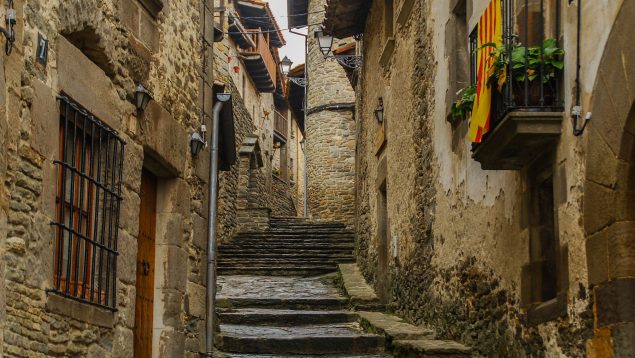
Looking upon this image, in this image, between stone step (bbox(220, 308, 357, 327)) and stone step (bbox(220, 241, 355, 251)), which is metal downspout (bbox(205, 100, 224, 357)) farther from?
stone step (bbox(220, 241, 355, 251))

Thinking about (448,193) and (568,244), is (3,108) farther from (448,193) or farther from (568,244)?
(448,193)

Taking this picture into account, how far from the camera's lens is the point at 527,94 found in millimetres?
6207

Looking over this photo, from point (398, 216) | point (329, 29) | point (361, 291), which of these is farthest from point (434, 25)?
point (329, 29)

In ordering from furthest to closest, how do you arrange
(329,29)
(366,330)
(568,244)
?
(329,29), (366,330), (568,244)

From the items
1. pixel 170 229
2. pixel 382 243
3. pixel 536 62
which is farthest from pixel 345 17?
pixel 536 62

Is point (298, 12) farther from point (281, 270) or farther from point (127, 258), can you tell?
point (127, 258)

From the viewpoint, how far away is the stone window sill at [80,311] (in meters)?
5.91

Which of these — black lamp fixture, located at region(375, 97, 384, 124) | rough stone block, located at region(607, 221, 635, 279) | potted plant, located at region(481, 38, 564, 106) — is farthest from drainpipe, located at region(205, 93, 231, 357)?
black lamp fixture, located at region(375, 97, 384, 124)

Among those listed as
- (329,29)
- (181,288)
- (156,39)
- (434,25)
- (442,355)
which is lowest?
(442,355)

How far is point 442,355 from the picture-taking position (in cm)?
874

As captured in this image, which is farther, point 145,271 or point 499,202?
point 145,271

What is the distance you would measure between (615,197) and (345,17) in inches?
441

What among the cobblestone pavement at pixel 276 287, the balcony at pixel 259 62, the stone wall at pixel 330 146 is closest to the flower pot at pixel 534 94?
the cobblestone pavement at pixel 276 287

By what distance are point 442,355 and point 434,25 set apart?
149 inches
